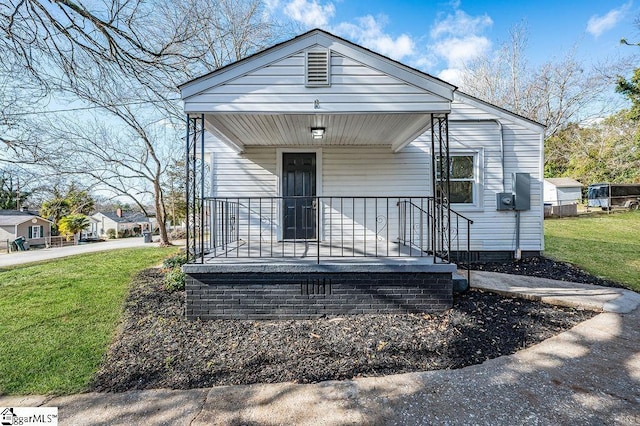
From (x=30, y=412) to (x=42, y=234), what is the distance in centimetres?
3345

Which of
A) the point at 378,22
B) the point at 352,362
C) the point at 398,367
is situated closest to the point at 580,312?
the point at 398,367

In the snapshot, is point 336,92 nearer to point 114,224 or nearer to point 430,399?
point 430,399

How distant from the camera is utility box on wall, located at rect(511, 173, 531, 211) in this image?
6.70 meters

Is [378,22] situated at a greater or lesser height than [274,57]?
greater

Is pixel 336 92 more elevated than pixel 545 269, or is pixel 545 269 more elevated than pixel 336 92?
pixel 336 92

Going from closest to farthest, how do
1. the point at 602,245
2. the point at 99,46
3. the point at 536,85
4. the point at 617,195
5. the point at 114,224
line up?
the point at 99,46 → the point at 602,245 → the point at 617,195 → the point at 536,85 → the point at 114,224

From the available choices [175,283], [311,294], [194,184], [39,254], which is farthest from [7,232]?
[311,294]

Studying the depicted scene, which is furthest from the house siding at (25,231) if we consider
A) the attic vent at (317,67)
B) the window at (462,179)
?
the window at (462,179)

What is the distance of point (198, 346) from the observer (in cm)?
340

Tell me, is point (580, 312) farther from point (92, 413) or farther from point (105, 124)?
point (105, 124)

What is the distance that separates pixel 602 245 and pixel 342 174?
8.80 m

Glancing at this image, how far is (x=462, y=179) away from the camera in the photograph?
6949mm

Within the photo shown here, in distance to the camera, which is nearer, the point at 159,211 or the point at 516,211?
the point at 516,211

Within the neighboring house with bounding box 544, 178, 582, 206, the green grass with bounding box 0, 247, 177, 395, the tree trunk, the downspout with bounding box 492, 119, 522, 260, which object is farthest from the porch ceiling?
the neighboring house with bounding box 544, 178, 582, 206
